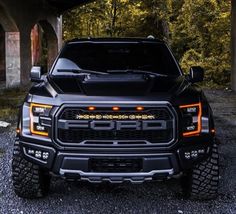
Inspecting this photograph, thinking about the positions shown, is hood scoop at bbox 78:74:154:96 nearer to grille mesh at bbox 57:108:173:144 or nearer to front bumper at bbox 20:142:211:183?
grille mesh at bbox 57:108:173:144

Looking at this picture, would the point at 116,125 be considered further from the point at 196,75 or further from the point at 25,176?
the point at 196,75

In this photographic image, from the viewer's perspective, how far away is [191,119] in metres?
4.44

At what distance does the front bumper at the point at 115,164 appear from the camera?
4.28 metres

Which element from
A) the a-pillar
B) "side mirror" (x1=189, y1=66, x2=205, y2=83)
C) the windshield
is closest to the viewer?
"side mirror" (x1=189, y1=66, x2=205, y2=83)

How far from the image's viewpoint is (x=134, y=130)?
169 inches

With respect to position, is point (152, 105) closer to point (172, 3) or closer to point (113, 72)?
point (113, 72)

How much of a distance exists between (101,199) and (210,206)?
3.85ft

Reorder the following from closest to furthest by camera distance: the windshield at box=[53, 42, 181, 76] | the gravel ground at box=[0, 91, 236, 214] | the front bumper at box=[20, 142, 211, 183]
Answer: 1. the front bumper at box=[20, 142, 211, 183]
2. the gravel ground at box=[0, 91, 236, 214]
3. the windshield at box=[53, 42, 181, 76]

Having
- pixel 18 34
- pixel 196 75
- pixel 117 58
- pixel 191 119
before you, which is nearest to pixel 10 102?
pixel 18 34

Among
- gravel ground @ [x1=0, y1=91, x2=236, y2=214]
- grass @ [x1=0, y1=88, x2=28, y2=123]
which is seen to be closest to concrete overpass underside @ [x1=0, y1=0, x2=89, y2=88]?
grass @ [x1=0, y1=88, x2=28, y2=123]

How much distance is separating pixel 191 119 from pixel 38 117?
1.49 m

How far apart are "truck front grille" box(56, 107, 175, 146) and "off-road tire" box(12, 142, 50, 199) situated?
24.8 inches

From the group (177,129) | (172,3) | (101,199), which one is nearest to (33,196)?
(101,199)

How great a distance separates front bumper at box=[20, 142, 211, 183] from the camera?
428 cm
